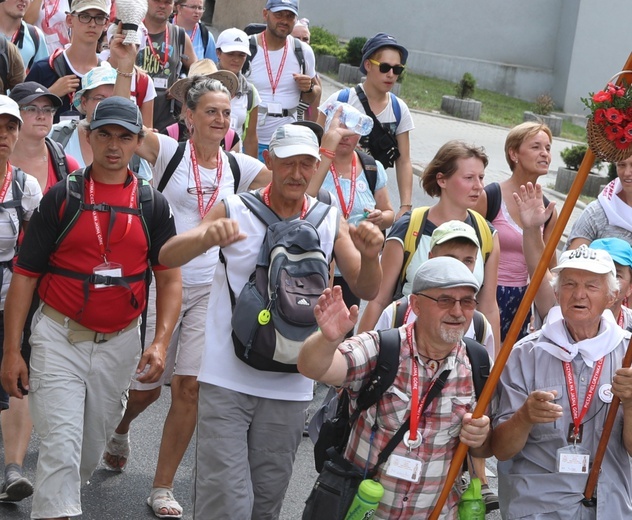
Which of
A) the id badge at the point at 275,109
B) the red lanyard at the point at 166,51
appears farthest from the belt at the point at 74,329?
the id badge at the point at 275,109

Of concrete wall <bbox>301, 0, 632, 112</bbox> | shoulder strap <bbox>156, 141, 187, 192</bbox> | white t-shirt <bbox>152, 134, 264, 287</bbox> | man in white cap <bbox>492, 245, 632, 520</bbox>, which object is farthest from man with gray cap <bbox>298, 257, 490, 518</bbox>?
concrete wall <bbox>301, 0, 632, 112</bbox>

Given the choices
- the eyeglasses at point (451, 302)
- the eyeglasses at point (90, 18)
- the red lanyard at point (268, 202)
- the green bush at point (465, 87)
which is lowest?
the green bush at point (465, 87)

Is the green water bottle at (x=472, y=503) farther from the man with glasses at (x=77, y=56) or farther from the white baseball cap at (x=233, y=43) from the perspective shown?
the white baseball cap at (x=233, y=43)

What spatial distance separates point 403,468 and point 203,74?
425 centimetres

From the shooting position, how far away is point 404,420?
465cm

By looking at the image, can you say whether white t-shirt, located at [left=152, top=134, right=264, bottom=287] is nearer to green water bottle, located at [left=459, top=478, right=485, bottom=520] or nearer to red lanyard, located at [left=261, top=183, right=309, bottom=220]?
red lanyard, located at [left=261, top=183, right=309, bottom=220]

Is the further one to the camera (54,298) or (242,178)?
(242,178)

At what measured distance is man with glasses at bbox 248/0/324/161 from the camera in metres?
10.3

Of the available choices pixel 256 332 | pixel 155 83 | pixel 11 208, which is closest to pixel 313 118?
pixel 155 83

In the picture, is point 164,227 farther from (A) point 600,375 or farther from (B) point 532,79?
(B) point 532,79

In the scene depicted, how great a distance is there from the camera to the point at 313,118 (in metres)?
11.5

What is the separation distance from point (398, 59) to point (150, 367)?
4.22 metres

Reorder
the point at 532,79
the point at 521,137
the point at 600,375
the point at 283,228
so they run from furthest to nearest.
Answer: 1. the point at 532,79
2. the point at 521,137
3. the point at 283,228
4. the point at 600,375

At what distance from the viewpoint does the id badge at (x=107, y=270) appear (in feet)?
18.4
